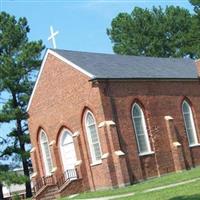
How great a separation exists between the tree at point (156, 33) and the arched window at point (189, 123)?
29979 millimetres

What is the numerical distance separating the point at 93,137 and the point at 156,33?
3808 cm

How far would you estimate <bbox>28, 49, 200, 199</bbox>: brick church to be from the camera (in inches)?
1201

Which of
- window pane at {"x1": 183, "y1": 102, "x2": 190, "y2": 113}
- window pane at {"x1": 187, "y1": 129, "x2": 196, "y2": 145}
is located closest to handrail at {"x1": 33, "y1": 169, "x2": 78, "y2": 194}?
window pane at {"x1": 187, "y1": 129, "x2": 196, "y2": 145}

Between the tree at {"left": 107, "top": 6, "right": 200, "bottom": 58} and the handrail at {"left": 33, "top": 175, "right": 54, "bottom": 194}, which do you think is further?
the tree at {"left": 107, "top": 6, "right": 200, "bottom": 58}

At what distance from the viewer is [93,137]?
3170 centimetres

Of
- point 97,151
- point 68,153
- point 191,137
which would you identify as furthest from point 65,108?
point 191,137

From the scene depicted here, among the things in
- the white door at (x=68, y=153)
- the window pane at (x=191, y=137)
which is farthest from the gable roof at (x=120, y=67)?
the white door at (x=68, y=153)

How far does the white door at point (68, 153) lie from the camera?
33750mm

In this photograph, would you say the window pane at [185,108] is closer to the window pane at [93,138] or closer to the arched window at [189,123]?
the arched window at [189,123]

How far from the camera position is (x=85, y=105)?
104ft

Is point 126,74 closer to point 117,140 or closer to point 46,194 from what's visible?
point 117,140

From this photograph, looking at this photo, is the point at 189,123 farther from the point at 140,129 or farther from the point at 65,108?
the point at 65,108

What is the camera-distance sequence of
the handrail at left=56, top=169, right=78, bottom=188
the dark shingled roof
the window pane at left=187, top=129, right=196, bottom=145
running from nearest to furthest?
the dark shingled roof
the handrail at left=56, top=169, right=78, bottom=188
the window pane at left=187, top=129, right=196, bottom=145

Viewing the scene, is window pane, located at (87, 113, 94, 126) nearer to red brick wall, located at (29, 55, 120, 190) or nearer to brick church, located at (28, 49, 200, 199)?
brick church, located at (28, 49, 200, 199)
